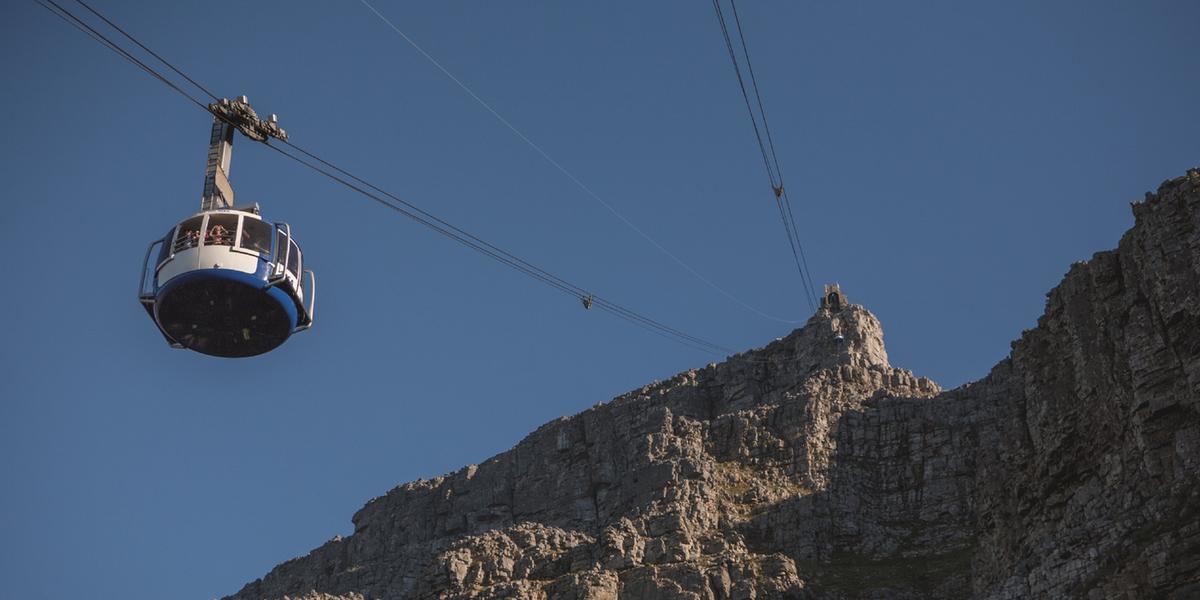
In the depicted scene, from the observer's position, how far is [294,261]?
58500 millimetres

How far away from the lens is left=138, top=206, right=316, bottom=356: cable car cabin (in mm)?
56469

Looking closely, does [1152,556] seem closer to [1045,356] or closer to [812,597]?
[1045,356]

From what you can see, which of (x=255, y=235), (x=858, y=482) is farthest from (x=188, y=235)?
(x=858, y=482)

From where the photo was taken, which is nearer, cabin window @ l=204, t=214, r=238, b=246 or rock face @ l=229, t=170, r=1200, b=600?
cabin window @ l=204, t=214, r=238, b=246

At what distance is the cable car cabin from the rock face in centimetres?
3320

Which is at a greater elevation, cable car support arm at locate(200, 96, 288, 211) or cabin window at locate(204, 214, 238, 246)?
cable car support arm at locate(200, 96, 288, 211)

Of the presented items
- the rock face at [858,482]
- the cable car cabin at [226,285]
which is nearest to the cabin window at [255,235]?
the cable car cabin at [226,285]

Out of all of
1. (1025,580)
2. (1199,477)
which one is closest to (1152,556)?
(1199,477)

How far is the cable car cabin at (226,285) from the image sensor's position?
56469 millimetres

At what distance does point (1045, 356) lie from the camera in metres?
87.0

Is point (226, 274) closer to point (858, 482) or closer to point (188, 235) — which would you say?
point (188, 235)

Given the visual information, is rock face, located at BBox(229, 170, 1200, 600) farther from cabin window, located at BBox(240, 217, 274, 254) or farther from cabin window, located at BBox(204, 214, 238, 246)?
cabin window, located at BBox(204, 214, 238, 246)

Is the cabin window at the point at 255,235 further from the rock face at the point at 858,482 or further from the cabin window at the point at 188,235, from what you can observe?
the rock face at the point at 858,482

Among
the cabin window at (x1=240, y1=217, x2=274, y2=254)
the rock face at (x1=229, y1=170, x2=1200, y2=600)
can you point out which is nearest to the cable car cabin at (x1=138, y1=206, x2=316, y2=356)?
the cabin window at (x1=240, y1=217, x2=274, y2=254)
